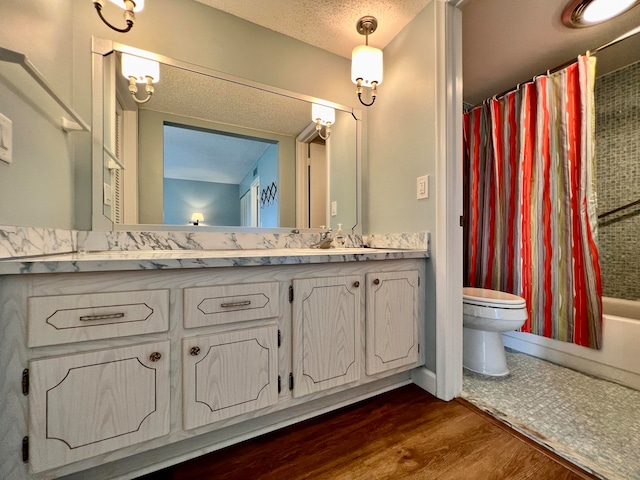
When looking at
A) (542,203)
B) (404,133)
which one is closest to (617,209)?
(542,203)

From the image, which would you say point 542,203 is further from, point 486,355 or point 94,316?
point 94,316

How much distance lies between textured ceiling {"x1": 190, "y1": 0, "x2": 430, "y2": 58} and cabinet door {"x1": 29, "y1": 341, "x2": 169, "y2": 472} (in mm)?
1735

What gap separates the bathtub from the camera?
4.83ft

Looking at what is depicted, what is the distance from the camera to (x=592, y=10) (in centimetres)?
151

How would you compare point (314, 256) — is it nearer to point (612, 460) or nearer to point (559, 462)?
point (559, 462)

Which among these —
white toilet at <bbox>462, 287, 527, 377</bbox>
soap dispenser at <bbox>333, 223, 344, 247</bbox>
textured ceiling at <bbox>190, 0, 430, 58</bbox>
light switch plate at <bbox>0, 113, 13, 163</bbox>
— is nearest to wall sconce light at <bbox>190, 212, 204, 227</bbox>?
light switch plate at <bbox>0, 113, 13, 163</bbox>

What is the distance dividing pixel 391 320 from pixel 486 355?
0.78 meters

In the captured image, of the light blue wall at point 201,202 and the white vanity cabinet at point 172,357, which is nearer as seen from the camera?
the white vanity cabinet at point 172,357

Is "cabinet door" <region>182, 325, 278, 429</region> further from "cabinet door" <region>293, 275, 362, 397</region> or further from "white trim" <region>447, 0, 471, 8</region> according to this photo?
"white trim" <region>447, 0, 471, 8</region>

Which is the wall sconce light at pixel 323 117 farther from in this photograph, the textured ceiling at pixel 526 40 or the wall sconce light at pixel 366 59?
the textured ceiling at pixel 526 40

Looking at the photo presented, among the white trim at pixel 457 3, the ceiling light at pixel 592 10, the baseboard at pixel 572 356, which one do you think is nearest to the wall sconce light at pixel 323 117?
the white trim at pixel 457 3

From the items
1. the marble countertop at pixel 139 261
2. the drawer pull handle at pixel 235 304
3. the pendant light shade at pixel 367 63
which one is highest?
Result: the pendant light shade at pixel 367 63

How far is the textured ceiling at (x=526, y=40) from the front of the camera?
1563 millimetres

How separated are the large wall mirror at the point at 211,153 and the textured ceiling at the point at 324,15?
0.36 metres
